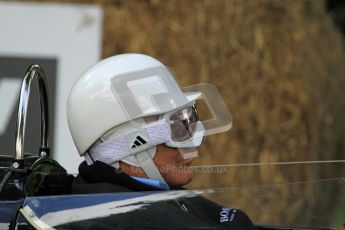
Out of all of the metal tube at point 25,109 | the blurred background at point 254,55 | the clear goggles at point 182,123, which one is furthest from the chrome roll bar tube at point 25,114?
the blurred background at point 254,55

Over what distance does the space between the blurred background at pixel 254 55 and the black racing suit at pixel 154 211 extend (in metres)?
3.17

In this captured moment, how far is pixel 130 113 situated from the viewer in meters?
3.00

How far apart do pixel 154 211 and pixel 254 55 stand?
12.3 feet

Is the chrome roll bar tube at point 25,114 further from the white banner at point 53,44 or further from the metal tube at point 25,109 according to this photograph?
the white banner at point 53,44

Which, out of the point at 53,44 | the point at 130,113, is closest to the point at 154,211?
the point at 130,113

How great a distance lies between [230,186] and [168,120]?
0.36 metres

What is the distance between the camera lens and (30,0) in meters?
6.15

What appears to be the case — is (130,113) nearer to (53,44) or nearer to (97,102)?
(97,102)

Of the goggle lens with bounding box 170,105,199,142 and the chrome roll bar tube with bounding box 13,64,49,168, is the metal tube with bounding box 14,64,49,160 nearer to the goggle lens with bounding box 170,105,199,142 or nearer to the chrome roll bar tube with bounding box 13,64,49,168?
the chrome roll bar tube with bounding box 13,64,49,168

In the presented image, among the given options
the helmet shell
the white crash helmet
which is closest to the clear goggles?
the white crash helmet

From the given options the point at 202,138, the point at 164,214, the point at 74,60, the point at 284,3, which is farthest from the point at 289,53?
the point at 164,214

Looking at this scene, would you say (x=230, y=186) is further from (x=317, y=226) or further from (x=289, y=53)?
(x=289, y=53)

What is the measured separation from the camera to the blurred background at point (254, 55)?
6141 millimetres

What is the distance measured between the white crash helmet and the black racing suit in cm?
11
